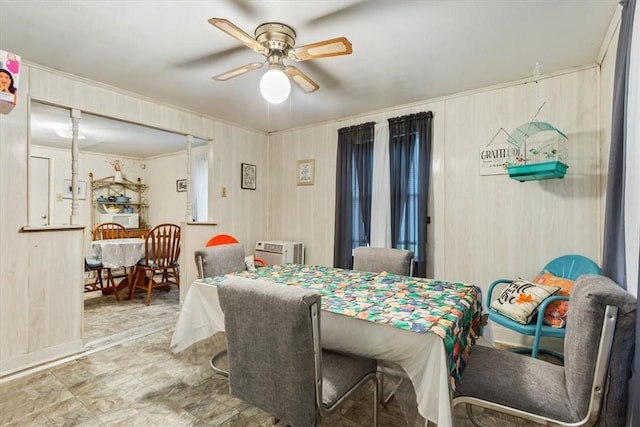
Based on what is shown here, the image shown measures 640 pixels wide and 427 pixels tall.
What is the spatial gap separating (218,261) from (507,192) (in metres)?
2.55

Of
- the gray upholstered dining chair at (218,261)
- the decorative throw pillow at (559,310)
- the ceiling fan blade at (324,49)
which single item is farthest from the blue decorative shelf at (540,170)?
the gray upholstered dining chair at (218,261)

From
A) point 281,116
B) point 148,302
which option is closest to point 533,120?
point 281,116

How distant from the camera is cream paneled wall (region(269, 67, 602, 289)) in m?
2.50

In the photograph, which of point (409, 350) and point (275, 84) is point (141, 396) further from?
point (275, 84)

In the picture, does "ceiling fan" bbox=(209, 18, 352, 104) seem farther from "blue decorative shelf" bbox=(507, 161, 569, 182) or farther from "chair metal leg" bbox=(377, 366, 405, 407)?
"chair metal leg" bbox=(377, 366, 405, 407)

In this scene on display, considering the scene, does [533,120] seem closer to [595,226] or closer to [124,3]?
[595,226]

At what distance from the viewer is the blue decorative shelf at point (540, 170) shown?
7.53ft

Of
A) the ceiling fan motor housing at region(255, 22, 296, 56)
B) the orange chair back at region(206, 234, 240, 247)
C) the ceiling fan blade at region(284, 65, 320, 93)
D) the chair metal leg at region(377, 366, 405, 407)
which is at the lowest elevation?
the chair metal leg at region(377, 366, 405, 407)

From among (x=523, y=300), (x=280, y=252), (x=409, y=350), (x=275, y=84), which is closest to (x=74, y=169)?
(x=275, y=84)

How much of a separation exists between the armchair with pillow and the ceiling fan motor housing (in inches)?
91.3

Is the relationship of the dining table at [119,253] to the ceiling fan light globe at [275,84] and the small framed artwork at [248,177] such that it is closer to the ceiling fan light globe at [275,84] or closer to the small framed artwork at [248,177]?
the small framed artwork at [248,177]

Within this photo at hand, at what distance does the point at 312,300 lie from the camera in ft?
3.61

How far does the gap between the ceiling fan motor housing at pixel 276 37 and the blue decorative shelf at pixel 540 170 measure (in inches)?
75.9

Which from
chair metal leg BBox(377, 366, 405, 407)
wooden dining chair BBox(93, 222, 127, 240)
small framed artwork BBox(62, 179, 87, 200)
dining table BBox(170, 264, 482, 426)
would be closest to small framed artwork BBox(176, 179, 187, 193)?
wooden dining chair BBox(93, 222, 127, 240)
